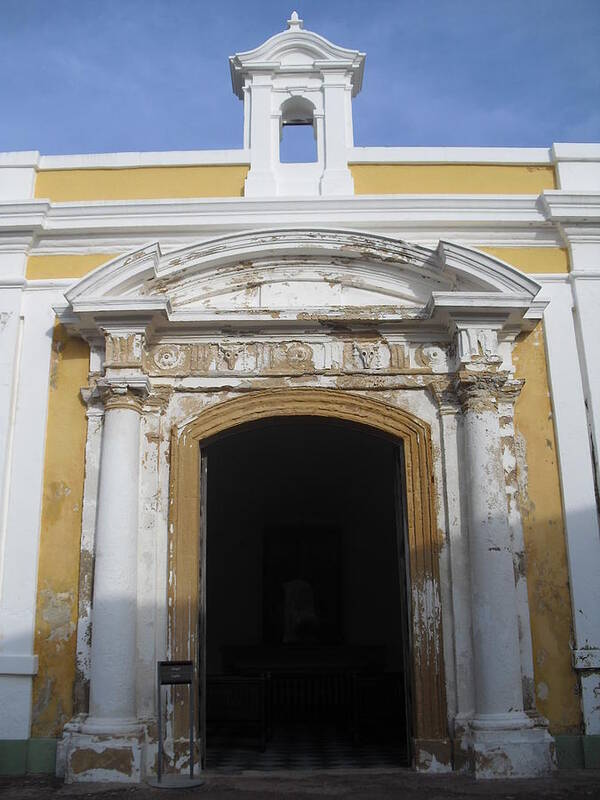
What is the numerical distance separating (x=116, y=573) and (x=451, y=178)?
462cm

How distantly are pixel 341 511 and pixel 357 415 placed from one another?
223 inches

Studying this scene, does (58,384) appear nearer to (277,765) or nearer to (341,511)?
(277,765)

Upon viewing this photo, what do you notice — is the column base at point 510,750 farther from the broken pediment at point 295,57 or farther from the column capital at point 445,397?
the broken pediment at point 295,57

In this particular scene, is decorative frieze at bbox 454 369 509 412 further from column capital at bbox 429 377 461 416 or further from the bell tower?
the bell tower

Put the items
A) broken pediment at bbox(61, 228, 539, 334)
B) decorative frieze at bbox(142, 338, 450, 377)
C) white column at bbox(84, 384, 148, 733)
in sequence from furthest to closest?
decorative frieze at bbox(142, 338, 450, 377) < broken pediment at bbox(61, 228, 539, 334) < white column at bbox(84, 384, 148, 733)

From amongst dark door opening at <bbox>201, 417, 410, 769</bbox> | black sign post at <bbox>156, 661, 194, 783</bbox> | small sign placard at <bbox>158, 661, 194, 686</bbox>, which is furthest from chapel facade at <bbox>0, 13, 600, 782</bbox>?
dark door opening at <bbox>201, 417, 410, 769</bbox>

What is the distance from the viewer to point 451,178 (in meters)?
8.20

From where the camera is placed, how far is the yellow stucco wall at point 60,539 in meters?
6.89

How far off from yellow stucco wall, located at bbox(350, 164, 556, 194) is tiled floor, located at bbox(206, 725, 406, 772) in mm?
4997

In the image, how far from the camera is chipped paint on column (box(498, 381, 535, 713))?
6859 mm

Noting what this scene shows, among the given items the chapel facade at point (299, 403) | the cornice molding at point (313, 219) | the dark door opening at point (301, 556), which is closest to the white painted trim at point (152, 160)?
the chapel facade at point (299, 403)

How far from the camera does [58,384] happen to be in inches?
297

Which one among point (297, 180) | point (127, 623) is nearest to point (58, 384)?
point (127, 623)

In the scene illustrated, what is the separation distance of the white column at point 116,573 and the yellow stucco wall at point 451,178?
3026mm
